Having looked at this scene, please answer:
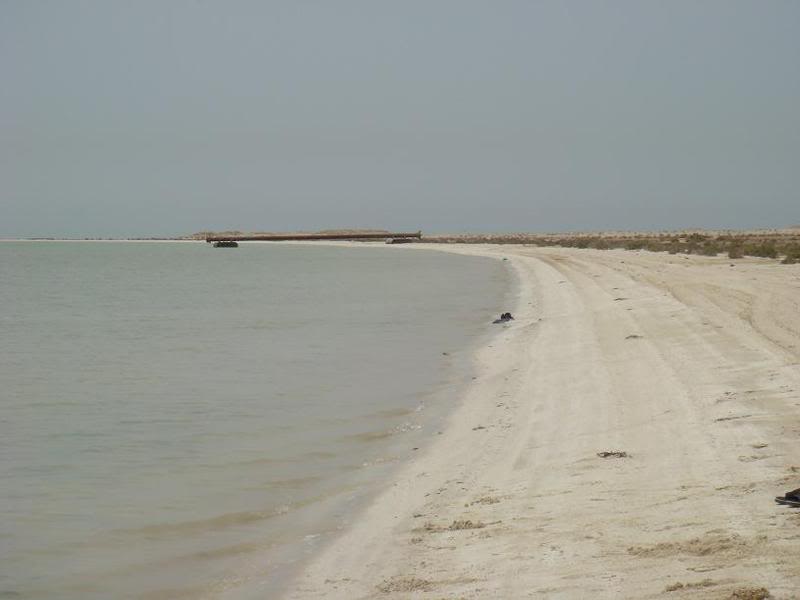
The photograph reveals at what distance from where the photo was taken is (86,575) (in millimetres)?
6703

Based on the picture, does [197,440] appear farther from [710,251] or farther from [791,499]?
[710,251]

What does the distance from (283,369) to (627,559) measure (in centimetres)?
1193

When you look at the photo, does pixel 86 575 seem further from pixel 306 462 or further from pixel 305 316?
pixel 305 316

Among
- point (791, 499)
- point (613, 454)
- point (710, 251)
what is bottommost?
point (613, 454)

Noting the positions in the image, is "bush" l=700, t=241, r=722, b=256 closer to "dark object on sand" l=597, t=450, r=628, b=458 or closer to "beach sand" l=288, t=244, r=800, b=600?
"beach sand" l=288, t=244, r=800, b=600

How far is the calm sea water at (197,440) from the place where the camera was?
22.9 ft

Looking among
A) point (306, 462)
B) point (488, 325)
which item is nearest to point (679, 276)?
point (488, 325)

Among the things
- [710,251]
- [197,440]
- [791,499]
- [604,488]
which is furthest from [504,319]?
[710,251]

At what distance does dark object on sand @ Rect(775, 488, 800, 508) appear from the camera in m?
6.12

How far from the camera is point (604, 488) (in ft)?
24.3

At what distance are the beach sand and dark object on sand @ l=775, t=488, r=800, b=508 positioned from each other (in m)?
0.11

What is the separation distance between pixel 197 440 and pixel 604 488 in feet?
17.5

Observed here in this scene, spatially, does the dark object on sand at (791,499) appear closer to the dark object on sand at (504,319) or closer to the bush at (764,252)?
the dark object on sand at (504,319)

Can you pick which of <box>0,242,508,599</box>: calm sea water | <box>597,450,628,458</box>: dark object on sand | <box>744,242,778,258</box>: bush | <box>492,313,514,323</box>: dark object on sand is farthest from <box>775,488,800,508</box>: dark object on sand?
<box>744,242,778,258</box>: bush
